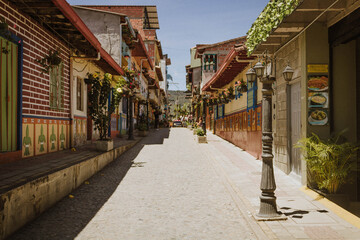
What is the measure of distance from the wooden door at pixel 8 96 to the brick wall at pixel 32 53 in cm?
45

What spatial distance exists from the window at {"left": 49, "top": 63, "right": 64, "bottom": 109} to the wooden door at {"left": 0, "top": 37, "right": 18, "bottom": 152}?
86.4 inches

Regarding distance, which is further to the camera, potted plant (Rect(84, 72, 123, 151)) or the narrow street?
potted plant (Rect(84, 72, 123, 151))

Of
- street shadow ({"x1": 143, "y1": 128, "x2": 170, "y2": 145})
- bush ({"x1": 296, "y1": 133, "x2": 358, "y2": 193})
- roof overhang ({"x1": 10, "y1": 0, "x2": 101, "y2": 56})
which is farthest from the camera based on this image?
street shadow ({"x1": 143, "y1": 128, "x2": 170, "y2": 145})

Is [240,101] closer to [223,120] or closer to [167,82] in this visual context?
[223,120]

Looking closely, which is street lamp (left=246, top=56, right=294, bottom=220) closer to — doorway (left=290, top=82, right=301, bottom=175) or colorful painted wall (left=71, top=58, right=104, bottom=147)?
doorway (left=290, top=82, right=301, bottom=175)

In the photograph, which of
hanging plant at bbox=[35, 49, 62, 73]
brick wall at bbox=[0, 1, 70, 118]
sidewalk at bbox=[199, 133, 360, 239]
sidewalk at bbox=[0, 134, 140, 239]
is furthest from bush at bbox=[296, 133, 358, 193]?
hanging plant at bbox=[35, 49, 62, 73]

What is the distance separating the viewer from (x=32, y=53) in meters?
8.52

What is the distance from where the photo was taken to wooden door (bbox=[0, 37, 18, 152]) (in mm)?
7090

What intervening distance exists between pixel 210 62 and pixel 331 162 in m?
25.1

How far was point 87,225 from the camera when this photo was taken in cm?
490

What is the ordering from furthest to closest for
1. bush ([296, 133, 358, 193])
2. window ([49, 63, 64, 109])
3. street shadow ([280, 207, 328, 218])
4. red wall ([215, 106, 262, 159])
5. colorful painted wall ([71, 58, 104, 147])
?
red wall ([215, 106, 262, 159]), colorful painted wall ([71, 58, 104, 147]), window ([49, 63, 64, 109]), bush ([296, 133, 358, 193]), street shadow ([280, 207, 328, 218])

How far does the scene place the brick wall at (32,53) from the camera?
758cm

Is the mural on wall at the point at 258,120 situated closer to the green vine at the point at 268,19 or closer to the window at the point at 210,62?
the green vine at the point at 268,19

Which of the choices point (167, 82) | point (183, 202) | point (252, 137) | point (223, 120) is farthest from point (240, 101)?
point (167, 82)
